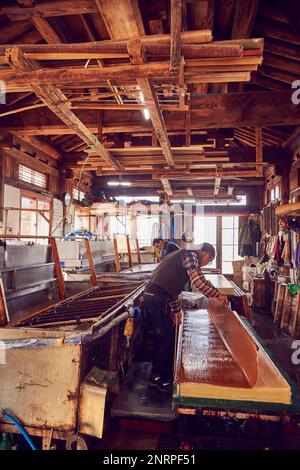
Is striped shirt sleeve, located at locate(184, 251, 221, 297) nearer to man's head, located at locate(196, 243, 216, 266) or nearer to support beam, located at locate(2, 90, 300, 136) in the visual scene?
man's head, located at locate(196, 243, 216, 266)

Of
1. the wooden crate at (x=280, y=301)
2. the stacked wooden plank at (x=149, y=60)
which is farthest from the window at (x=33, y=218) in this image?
the wooden crate at (x=280, y=301)

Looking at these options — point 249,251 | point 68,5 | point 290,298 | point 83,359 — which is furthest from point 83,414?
point 249,251

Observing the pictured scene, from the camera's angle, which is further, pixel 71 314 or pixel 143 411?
pixel 71 314

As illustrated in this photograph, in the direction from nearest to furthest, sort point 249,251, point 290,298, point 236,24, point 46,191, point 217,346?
point 217,346, point 236,24, point 290,298, point 46,191, point 249,251

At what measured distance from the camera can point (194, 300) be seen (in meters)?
5.95

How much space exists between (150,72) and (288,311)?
24.1 ft

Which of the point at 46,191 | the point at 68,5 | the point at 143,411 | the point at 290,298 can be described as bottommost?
the point at 143,411

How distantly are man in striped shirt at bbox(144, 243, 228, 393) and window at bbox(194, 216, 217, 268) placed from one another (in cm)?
1211

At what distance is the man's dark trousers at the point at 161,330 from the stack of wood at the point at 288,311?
4477 mm

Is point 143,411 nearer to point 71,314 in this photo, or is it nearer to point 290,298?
point 71,314

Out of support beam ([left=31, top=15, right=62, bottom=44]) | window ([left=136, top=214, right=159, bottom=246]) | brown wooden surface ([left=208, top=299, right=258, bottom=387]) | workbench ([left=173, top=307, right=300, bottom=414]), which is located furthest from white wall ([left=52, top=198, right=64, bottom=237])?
workbench ([left=173, top=307, right=300, bottom=414])

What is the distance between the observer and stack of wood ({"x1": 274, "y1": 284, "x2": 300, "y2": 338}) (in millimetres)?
7723

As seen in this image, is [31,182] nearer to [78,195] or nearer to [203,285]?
[78,195]
